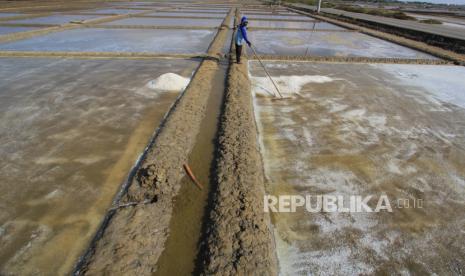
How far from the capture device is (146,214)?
272 cm

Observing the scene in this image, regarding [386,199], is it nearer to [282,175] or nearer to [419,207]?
[419,207]

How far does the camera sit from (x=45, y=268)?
85.9 inches

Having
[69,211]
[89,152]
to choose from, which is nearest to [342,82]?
[89,152]

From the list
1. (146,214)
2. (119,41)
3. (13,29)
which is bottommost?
(146,214)

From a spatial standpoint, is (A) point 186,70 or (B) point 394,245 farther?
(A) point 186,70

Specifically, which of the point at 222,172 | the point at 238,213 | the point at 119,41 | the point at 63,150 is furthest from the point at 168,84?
the point at 119,41

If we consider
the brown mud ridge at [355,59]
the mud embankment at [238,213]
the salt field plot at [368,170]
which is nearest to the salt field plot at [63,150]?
the mud embankment at [238,213]

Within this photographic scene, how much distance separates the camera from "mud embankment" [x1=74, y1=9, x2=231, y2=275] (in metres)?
2.23

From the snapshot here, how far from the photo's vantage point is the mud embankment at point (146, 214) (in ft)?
7.33

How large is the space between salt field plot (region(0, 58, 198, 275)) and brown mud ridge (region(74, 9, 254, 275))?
19 centimetres

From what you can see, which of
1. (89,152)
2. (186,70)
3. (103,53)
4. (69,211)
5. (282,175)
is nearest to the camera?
(69,211)

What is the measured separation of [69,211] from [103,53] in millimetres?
7577

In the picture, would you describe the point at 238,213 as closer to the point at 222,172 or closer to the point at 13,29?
the point at 222,172

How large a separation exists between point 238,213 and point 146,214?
93cm
